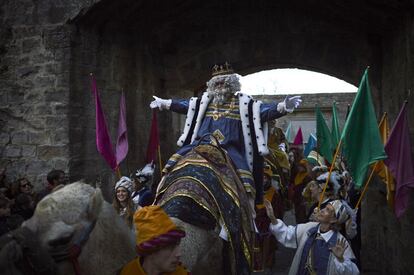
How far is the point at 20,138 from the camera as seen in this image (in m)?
7.08

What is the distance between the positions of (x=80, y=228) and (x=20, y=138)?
5.60m

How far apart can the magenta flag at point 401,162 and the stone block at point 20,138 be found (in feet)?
15.1

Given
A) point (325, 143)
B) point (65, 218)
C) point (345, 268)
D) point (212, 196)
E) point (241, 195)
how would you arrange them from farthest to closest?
point (325, 143) < point (241, 195) < point (345, 268) < point (212, 196) < point (65, 218)

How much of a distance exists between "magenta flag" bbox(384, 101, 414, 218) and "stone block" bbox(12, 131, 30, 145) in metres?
4.62

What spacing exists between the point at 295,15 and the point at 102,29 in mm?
3468

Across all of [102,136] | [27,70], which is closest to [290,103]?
[102,136]

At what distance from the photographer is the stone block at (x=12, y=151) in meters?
7.09

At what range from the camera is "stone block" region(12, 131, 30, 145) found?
7059 millimetres

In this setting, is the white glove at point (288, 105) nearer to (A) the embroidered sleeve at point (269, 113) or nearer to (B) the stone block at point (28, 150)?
(A) the embroidered sleeve at point (269, 113)

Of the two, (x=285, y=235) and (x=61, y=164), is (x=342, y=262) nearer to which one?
(x=285, y=235)

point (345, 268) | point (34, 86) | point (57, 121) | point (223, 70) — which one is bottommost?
point (345, 268)

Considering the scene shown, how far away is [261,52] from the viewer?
9.22 metres

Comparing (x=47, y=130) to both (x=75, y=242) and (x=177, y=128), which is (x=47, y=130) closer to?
(x=177, y=128)

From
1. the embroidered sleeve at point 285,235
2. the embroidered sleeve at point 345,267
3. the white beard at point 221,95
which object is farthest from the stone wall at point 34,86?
the embroidered sleeve at point 345,267
